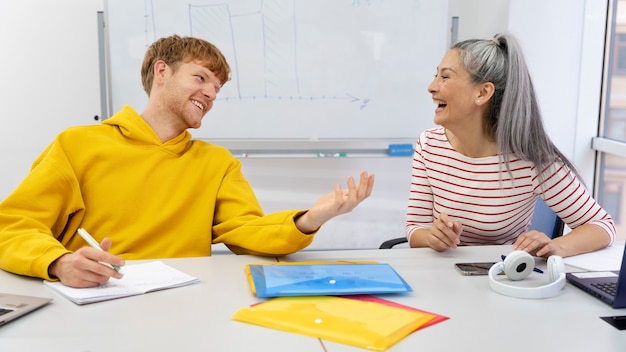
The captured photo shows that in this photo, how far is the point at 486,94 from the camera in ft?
6.79

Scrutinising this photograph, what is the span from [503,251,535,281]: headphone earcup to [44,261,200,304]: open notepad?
2.36ft

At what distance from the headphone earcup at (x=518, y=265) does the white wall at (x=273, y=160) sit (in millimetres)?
1805

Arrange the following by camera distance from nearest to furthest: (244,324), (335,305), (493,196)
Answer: (244,324) < (335,305) < (493,196)

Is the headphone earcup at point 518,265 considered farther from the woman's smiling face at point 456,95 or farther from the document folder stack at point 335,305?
the woman's smiling face at point 456,95

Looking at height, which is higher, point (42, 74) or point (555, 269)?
point (42, 74)

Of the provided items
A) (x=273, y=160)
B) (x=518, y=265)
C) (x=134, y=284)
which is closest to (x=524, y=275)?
(x=518, y=265)

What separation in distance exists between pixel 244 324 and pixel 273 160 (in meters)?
2.20

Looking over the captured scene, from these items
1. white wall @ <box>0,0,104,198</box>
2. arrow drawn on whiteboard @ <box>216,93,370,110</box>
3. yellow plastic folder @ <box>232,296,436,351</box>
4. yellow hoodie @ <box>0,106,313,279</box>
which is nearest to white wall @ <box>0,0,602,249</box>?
white wall @ <box>0,0,104,198</box>

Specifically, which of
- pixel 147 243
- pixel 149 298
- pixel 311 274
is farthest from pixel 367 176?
Answer: pixel 147 243

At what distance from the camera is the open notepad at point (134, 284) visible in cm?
137

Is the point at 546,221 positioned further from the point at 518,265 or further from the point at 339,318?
the point at 339,318

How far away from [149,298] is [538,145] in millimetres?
1243

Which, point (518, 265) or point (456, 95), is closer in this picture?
point (518, 265)

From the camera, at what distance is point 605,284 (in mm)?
1502
